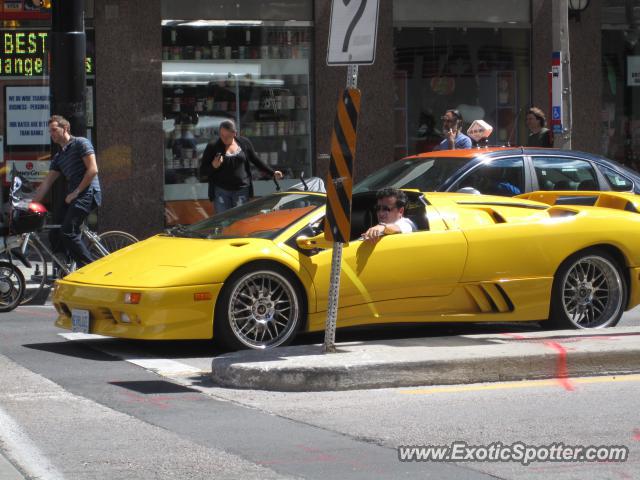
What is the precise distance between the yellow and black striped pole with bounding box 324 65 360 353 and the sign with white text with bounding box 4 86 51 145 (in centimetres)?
921

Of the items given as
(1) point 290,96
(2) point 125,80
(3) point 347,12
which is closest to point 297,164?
(1) point 290,96

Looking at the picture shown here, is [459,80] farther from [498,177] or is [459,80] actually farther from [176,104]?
[498,177]

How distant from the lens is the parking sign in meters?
8.81

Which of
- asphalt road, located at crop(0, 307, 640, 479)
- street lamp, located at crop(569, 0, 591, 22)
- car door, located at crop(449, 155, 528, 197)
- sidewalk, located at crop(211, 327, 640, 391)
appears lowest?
asphalt road, located at crop(0, 307, 640, 479)

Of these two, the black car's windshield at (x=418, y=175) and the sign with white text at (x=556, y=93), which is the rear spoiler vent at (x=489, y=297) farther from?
the sign with white text at (x=556, y=93)

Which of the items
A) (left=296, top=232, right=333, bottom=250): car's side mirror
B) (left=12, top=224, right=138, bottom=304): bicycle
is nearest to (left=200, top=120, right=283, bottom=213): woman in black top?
(left=12, top=224, right=138, bottom=304): bicycle

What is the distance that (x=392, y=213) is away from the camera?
10133mm

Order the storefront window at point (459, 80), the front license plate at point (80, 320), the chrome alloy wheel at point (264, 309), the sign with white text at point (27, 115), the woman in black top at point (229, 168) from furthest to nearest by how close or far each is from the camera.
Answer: the storefront window at point (459, 80) → the sign with white text at point (27, 115) → the woman in black top at point (229, 168) → the front license plate at point (80, 320) → the chrome alloy wheel at point (264, 309)

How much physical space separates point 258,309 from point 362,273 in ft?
2.84

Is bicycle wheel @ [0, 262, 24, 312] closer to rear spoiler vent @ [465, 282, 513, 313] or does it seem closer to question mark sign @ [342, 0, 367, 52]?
rear spoiler vent @ [465, 282, 513, 313]

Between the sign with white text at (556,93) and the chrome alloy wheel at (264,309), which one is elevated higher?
the sign with white text at (556,93)

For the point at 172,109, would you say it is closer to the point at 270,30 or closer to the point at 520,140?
the point at 270,30

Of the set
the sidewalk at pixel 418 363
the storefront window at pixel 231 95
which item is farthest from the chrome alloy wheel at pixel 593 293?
the storefront window at pixel 231 95

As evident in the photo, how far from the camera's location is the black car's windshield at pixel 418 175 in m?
12.3
